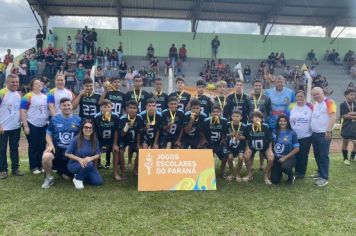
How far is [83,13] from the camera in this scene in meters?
26.1

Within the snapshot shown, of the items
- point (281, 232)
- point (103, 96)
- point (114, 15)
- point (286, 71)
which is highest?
point (114, 15)

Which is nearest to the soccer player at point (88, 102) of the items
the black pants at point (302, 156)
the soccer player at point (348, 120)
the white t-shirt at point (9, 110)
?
the white t-shirt at point (9, 110)

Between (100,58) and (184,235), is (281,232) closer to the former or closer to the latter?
(184,235)

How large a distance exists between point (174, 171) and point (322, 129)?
3.14m

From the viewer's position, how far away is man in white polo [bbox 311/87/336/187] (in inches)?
267

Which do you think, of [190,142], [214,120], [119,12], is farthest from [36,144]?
[119,12]

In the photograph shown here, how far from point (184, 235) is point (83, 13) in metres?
24.8

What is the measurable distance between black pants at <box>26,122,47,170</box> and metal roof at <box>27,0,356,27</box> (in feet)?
62.5

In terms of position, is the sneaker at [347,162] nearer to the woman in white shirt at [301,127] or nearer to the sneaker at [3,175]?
the woman in white shirt at [301,127]

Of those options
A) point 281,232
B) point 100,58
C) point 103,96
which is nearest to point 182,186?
point 281,232

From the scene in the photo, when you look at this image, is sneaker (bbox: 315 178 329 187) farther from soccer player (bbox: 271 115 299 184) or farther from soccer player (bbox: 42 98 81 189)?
soccer player (bbox: 42 98 81 189)

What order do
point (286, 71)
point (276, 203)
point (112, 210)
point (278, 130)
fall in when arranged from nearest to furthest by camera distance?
point (112, 210)
point (276, 203)
point (278, 130)
point (286, 71)

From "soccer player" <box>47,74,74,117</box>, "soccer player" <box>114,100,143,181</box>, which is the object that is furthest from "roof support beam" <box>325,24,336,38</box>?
"soccer player" <box>47,74,74,117</box>

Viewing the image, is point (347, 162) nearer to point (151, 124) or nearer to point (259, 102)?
point (259, 102)
